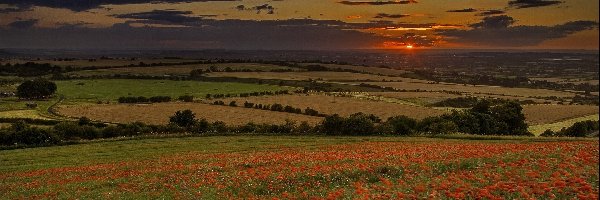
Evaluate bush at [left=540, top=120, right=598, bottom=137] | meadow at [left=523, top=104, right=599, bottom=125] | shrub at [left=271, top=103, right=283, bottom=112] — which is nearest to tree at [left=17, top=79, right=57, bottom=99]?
shrub at [left=271, top=103, right=283, bottom=112]

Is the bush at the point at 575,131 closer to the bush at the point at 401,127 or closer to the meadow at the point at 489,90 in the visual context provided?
the bush at the point at 401,127

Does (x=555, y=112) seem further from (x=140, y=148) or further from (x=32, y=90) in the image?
(x=32, y=90)

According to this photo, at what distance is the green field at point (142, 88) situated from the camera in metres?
127

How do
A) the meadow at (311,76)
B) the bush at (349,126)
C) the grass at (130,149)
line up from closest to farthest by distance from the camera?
the grass at (130,149) < the bush at (349,126) < the meadow at (311,76)

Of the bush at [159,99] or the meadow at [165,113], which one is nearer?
the meadow at [165,113]

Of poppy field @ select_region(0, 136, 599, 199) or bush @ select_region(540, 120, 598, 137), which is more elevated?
poppy field @ select_region(0, 136, 599, 199)

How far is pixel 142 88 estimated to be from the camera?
14000 centimetres

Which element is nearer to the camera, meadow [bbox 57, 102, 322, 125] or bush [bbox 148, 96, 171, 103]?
meadow [bbox 57, 102, 322, 125]

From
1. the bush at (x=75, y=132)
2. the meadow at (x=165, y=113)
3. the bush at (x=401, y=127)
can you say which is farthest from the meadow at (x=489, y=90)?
the bush at (x=75, y=132)

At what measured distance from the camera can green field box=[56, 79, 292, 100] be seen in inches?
5018

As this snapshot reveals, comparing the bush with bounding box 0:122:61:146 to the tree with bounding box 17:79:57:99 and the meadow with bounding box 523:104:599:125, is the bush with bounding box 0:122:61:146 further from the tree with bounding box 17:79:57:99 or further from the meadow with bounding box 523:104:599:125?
the meadow with bounding box 523:104:599:125

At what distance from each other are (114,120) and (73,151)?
3886cm

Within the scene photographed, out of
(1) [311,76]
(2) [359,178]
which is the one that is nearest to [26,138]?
(2) [359,178]

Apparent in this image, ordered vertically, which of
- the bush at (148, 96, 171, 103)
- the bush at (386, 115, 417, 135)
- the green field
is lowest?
the bush at (386, 115, 417, 135)
